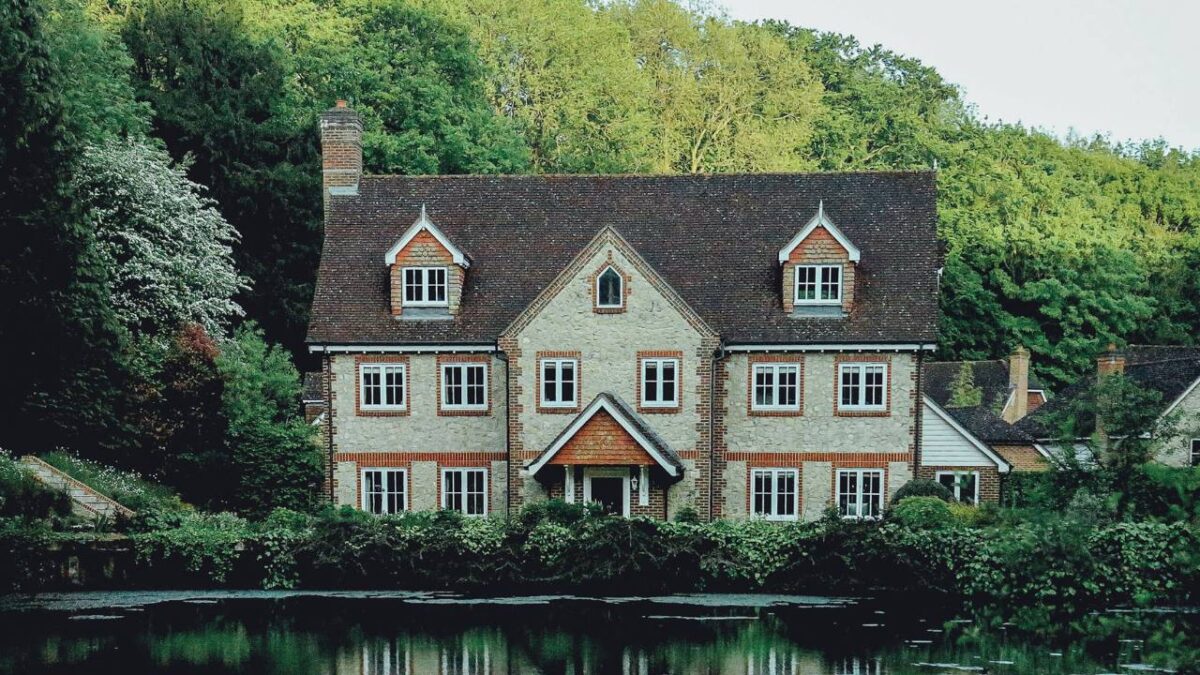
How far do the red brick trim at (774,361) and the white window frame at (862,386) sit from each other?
37.2 inches

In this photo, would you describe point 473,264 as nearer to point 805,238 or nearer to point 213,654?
point 805,238

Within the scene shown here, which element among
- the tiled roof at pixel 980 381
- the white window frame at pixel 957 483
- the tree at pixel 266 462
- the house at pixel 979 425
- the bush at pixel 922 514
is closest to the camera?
the bush at pixel 922 514

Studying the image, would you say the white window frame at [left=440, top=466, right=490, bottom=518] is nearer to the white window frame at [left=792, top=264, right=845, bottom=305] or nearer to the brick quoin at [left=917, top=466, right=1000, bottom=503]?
the white window frame at [left=792, top=264, right=845, bottom=305]

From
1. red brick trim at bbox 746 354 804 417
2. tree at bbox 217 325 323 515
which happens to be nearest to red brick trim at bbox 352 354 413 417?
tree at bbox 217 325 323 515

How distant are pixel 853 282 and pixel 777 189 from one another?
435 centimetres

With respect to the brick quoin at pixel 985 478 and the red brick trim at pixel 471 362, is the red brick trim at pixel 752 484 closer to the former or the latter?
the brick quoin at pixel 985 478

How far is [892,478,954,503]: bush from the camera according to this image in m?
42.5

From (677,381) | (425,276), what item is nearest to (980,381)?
(677,381)

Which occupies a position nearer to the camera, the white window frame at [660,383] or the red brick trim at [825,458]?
the white window frame at [660,383]

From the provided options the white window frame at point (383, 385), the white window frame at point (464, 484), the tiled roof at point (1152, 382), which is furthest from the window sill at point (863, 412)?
the white window frame at point (383, 385)

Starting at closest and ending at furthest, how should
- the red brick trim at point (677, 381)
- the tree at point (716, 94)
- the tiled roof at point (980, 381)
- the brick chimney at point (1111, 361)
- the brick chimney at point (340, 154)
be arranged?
the red brick trim at point (677, 381) < the brick chimney at point (340, 154) < the brick chimney at point (1111, 361) < the tiled roof at point (980, 381) < the tree at point (716, 94)

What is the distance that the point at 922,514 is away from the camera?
39.1m

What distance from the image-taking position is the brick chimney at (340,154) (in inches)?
1880

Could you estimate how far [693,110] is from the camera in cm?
8150
